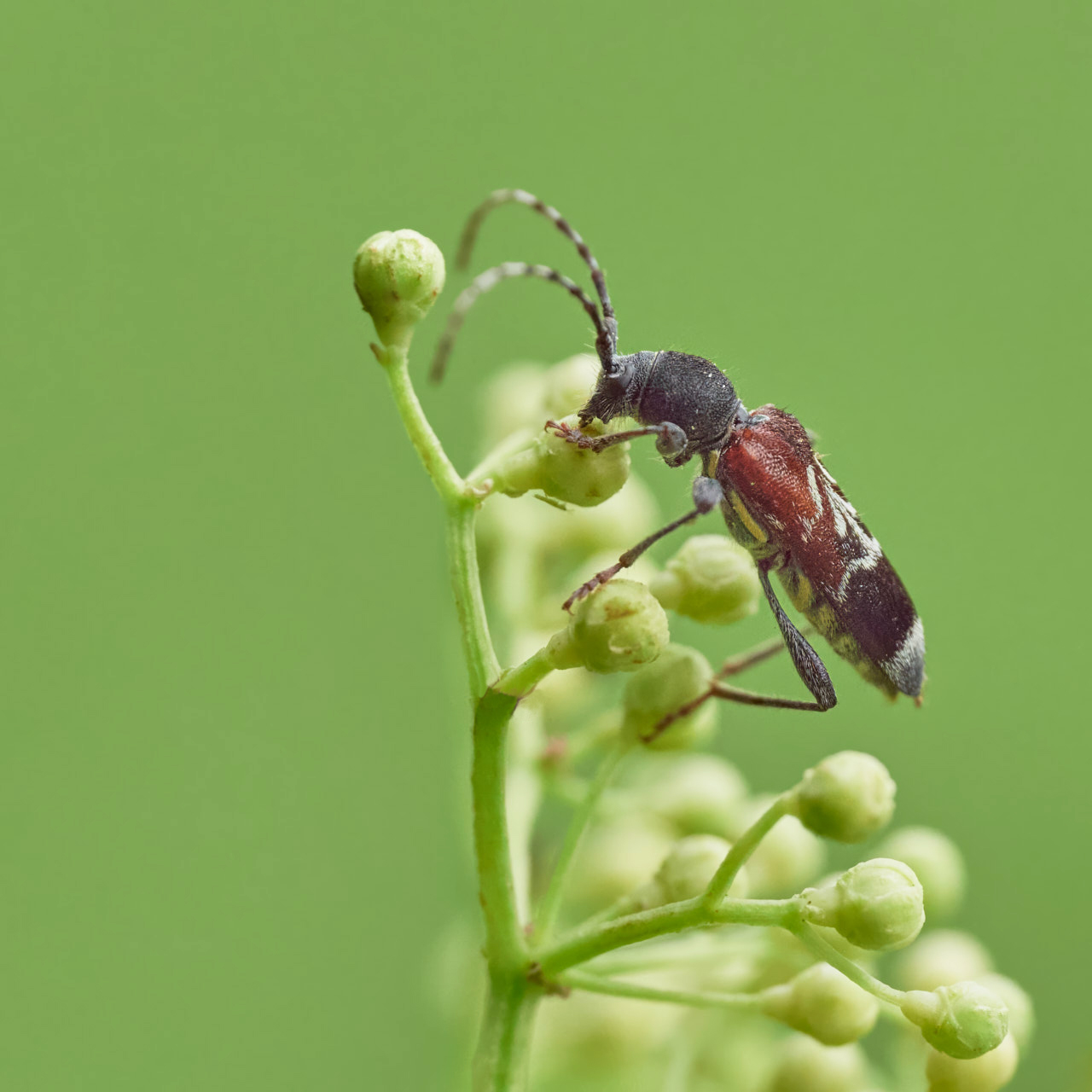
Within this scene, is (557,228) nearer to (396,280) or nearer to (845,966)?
(396,280)

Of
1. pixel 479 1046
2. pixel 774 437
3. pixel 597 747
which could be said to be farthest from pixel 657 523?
pixel 479 1046

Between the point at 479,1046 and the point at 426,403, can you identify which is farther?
the point at 426,403

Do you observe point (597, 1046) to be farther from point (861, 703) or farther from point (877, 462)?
point (877, 462)

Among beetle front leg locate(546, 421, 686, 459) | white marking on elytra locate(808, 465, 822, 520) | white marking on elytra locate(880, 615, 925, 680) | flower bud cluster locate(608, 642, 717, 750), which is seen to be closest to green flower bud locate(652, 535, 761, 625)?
flower bud cluster locate(608, 642, 717, 750)

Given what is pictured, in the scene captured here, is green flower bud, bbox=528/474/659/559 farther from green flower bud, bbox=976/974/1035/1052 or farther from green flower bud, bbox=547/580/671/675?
green flower bud, bbox=976/974/1035/1052

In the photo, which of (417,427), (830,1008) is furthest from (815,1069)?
(417,427)

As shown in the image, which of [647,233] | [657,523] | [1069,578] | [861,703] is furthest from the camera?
[647,233]

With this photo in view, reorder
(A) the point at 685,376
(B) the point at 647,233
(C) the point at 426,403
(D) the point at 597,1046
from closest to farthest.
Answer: (C) the point at 426,403 < (D) the point at 597,1046 < (A) the point at 685,376 < (B) the point at 647,233
